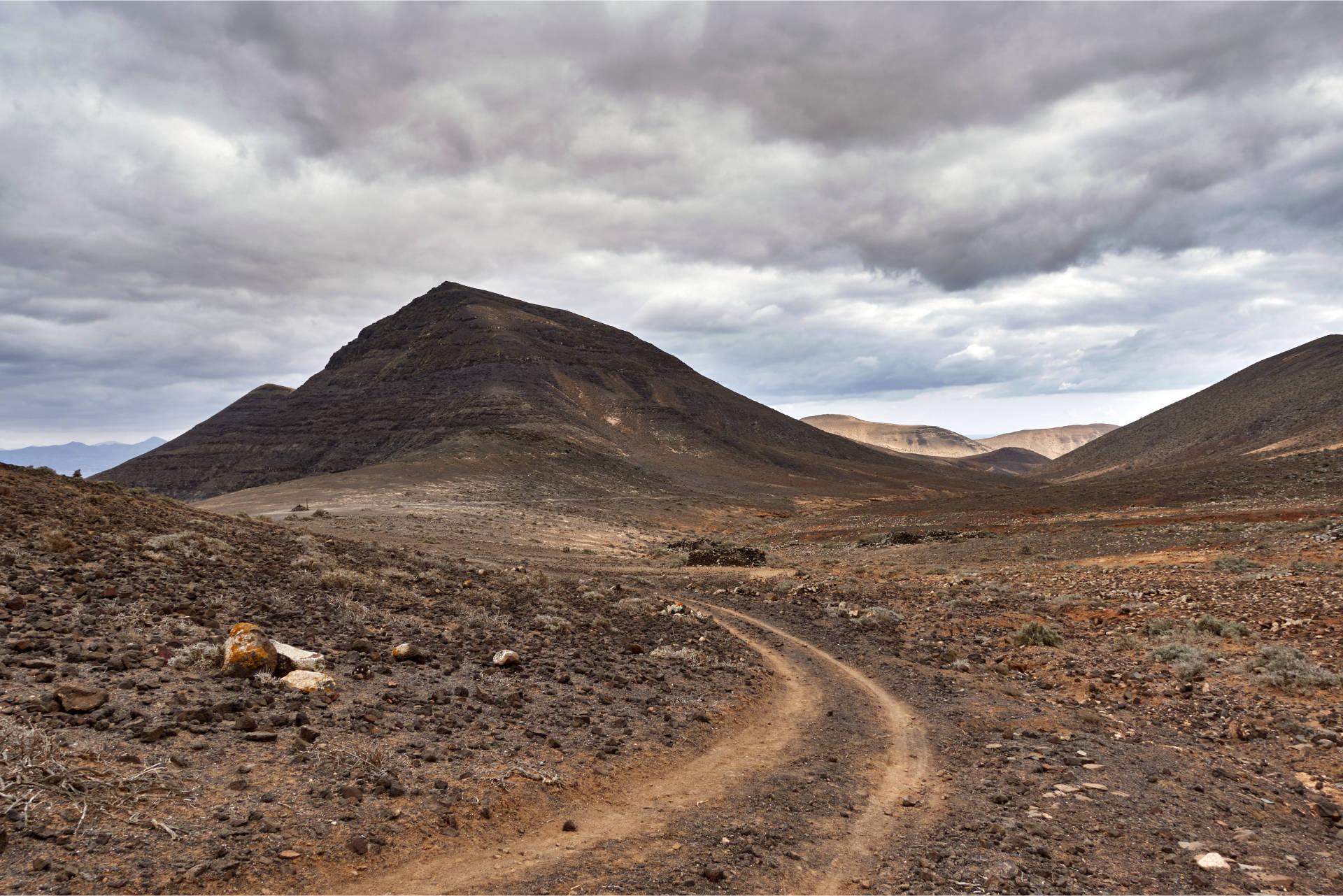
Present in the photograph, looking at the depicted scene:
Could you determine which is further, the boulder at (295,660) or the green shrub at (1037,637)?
the green shrub at (1037,637)

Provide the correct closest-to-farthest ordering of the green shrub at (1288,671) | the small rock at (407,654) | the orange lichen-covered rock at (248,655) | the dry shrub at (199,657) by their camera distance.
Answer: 1. the dry shrub at (199,657)
2. the orange lichen-covered rock at (248,655)
3. the small rock at (407,654)
4. the green shrub at (1288,671)

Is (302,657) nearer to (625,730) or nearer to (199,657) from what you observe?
(199,657)

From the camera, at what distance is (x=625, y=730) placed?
342 inches

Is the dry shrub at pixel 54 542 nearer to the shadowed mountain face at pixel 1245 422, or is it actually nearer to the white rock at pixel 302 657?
the white rock at pixel 302 657

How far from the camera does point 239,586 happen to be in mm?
11164


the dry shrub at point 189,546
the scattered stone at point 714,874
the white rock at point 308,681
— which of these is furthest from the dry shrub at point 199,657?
the scattered stone at point 714,874

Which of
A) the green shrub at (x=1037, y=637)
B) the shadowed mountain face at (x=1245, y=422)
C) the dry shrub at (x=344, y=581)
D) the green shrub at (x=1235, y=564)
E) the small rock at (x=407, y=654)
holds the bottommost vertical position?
the green shrub at (x=1037, y=637)

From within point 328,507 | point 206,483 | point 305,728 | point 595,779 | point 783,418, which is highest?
point 783,418

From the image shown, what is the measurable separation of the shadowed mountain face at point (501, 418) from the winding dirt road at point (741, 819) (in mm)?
68882

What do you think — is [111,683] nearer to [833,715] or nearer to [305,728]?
[305,728]

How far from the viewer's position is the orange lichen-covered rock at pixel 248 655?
7.70 m

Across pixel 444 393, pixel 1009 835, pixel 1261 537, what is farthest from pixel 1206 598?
pixel 444 393

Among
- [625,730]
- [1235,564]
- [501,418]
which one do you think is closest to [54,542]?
[625,730]

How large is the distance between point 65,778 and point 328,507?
46.5m
